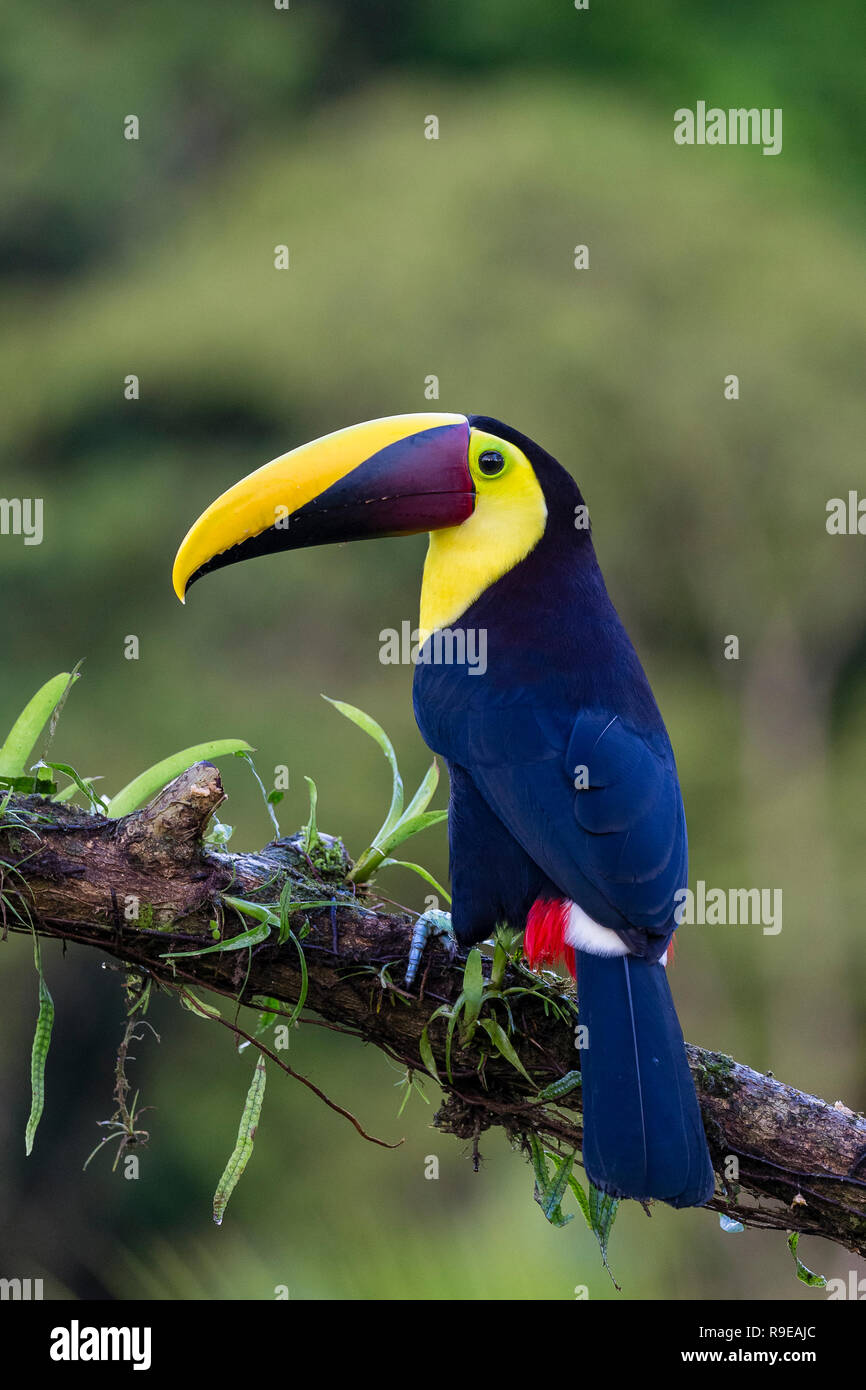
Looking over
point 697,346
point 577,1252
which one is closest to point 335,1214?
point 577,1252

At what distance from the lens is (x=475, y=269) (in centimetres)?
720

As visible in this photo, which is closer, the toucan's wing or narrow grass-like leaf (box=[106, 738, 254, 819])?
the toucan's wing

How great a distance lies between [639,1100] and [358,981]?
0.49 m

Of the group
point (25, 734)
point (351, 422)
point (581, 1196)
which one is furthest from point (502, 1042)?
point (351, 422)

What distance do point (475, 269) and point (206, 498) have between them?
1.83 metres

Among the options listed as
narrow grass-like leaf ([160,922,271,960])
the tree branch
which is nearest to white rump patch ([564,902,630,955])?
the tree branch

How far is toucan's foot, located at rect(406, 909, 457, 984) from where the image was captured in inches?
90.7

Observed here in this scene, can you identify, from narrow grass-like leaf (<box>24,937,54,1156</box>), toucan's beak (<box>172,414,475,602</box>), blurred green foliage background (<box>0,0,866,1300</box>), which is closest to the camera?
narrow grass-like leaf (<box>24,937,54,1156</box>)

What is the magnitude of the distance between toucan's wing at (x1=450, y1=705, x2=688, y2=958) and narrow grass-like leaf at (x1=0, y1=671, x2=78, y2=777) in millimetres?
751

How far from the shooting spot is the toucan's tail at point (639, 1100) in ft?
6.71

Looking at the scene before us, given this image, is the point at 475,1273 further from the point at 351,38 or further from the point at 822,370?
the point at 351,38

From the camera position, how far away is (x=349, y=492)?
2777mm

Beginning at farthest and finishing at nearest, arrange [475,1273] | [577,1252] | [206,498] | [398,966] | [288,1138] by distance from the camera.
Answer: [206,498] → [288,1138] → [577,1252] → [475,1273] → [398,966]

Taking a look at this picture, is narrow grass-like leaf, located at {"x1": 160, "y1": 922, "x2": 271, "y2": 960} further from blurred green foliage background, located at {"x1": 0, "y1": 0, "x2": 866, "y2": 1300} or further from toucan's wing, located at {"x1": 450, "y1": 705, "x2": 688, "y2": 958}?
blurred green foliage background, located at {"x1": 0, "y1": 0, "x2": 866, "y2": 1300}
